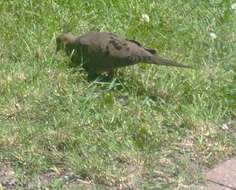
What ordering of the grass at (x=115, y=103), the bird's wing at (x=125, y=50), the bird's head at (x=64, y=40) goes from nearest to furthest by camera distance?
the grass at (x=115, y=103) < the bird's wing at (x=125, y=50) < the bird's head at (x=64, y=40)

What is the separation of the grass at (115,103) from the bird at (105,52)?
96 millimetres

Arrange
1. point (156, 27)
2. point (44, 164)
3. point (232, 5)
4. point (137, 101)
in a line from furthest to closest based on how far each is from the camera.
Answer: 1. point (232, 5)
2. point (156, 27)
3. point (137, 101)
4. point (44, 164)

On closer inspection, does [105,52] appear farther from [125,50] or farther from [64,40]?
[64,40]

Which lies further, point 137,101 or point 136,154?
point 137,101

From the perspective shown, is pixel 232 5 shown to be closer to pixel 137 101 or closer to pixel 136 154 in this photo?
pixel 137 101

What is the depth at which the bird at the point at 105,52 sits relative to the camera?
17.8ft

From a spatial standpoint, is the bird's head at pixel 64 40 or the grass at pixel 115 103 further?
the bird's head at pixel 64 40

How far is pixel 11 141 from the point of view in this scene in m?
4.61

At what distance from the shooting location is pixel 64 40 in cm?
568

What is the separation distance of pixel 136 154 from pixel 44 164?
1.71ft

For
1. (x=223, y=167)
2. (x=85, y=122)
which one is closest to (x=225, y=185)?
(x=223, y=167)

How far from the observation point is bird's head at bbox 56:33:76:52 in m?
5.65

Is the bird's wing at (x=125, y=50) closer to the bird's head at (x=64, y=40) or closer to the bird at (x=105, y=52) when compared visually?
the bird at (x=105, y=52)

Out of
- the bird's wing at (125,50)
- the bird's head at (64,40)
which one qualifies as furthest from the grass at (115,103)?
the bird's wing at (125,50)
